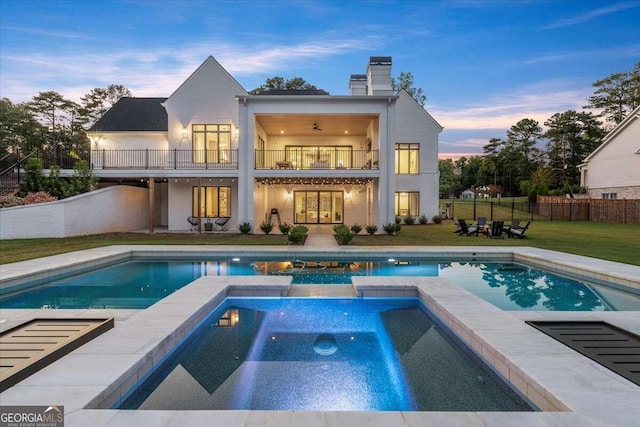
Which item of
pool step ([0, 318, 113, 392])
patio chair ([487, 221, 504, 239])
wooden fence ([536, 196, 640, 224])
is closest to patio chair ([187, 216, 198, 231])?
pool step ([0, 318, 113, 392])

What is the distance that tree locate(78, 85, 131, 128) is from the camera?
37.2 metres

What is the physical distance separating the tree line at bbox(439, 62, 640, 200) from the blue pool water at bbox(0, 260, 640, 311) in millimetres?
24920

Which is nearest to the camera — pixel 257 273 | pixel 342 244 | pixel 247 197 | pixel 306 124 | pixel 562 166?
pixel 257 273

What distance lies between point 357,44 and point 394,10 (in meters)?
6.45

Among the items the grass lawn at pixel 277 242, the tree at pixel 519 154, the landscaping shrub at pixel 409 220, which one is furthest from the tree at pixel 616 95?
the grass lawn at pixel 277 242

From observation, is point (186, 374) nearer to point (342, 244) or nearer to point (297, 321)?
point (297, 321)

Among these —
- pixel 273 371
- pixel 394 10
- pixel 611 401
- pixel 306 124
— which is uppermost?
pixel 394 10

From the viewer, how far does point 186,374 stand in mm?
3975

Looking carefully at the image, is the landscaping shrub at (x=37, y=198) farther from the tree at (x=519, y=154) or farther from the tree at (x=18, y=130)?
the tree at (x=519, y=154)

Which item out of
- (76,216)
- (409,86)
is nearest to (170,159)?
(76,216)

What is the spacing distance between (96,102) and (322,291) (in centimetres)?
4065

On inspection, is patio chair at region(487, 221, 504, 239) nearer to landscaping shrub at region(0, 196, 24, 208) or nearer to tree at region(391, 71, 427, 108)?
landscaping shrub at region(0, 196, 24, 208)

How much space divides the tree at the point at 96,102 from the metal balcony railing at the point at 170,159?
908 inches

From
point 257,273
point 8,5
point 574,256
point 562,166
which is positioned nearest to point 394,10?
point 574,256
